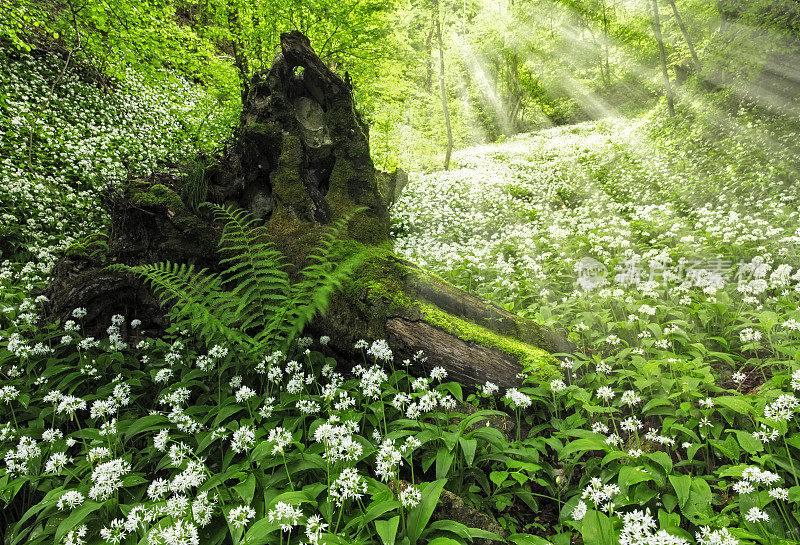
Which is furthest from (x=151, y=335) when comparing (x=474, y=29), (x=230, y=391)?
(x=474, y=29)

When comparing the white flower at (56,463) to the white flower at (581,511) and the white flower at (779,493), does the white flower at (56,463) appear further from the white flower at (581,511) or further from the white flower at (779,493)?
the white flower at (779,493)

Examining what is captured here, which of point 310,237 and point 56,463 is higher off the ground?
point 310,237

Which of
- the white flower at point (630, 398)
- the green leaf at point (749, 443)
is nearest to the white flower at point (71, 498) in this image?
the white flower at point (630, 398)

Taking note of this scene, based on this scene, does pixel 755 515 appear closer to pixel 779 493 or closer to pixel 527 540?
pixel 779 493

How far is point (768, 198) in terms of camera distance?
25.3ft

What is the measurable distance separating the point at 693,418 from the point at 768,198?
7511mm

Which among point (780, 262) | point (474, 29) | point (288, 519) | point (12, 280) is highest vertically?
point (474, 29)

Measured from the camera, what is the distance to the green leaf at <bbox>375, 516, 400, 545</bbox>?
1800mm

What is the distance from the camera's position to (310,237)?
14.4ft

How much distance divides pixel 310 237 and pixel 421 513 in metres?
3.12

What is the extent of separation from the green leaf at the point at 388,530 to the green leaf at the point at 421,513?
0.49 ft

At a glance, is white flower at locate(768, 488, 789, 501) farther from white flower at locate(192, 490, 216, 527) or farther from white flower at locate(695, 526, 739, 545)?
white flower at locate(192, 490, 216, 527)

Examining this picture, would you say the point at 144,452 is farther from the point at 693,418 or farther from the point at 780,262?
the point at 780,262

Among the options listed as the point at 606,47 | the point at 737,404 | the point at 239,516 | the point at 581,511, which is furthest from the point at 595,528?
the point at 606,47
